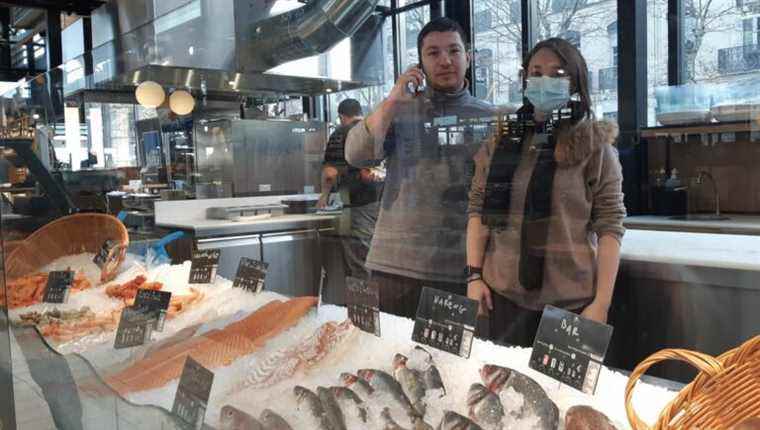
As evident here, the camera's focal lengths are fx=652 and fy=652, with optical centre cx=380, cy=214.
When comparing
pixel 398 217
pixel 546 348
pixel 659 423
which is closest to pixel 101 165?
pixel 398 217

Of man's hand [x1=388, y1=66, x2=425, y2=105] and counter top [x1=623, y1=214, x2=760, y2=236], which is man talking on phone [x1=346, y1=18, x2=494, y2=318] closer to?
man's hand [x1=388, y1=66, x2=425, y2=105]

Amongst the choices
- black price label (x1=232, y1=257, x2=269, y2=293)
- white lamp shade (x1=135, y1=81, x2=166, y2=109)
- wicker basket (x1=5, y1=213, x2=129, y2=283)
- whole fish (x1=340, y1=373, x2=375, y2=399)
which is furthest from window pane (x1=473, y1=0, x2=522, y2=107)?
wicker basket (x1=5, y1=213, x2=129, y2=283)

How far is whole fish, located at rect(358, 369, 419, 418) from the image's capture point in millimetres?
1254

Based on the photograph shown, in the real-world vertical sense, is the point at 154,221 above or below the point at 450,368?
above

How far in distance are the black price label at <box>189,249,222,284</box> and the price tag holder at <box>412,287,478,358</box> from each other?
0.93 metres

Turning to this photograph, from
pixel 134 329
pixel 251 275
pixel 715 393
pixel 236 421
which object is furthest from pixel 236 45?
pixel 715 393

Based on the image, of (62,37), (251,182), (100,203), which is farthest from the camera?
(62,37)

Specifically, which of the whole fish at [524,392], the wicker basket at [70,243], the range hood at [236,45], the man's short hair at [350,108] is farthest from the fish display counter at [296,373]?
the range hood at [236,45]

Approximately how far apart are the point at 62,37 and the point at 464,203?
687cm

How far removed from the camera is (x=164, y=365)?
153 centimetres

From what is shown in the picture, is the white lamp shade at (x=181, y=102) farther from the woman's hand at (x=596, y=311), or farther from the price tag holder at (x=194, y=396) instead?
the woman's hand at (x=596, y=311)

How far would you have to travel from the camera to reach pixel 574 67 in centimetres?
123

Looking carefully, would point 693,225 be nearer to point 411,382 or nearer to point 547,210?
point 547,210

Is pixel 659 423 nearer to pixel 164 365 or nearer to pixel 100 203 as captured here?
pixel 164 365
